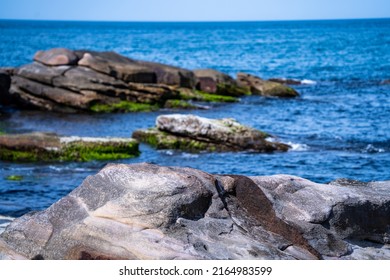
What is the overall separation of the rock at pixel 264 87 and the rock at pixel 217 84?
0.72 metres

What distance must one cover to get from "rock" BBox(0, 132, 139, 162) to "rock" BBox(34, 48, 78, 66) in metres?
15.1

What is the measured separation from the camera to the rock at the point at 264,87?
43.5 m

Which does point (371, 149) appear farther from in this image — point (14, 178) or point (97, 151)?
point (14, 178)

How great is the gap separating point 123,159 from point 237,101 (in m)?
17.8

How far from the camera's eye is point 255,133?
1039 inches

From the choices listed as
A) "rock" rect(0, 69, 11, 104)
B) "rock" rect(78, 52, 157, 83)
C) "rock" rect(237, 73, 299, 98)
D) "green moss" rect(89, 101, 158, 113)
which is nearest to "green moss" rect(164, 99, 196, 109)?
"green moss" rect(89, 101, 158, 113)

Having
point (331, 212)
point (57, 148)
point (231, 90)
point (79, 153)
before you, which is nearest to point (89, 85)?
point (231, 90)

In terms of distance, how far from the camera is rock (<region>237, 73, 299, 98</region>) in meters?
43.5

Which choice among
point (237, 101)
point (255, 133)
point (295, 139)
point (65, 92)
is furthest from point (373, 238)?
point (237, 101)

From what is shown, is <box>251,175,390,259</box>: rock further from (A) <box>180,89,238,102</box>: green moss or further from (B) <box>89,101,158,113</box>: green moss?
(A) <box>180,89,238,102</box>: green moss

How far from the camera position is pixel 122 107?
35.9 meters

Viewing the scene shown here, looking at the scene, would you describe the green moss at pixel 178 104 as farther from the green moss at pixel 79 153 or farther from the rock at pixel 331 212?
the rock at pixel 331 212

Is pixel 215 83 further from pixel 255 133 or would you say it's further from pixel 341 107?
pixel 255 133

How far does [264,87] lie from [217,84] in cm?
362
